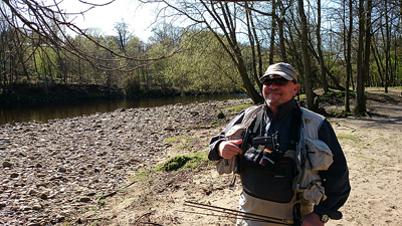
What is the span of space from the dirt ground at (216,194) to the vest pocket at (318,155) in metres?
2.70

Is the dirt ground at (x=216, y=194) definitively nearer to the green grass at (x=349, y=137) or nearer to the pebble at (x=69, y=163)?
the green grass at (x=349, y=137)

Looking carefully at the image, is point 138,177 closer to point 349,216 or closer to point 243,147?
point 349,216

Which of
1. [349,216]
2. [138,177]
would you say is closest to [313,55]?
[138,177]

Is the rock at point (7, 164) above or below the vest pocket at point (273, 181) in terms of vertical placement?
below

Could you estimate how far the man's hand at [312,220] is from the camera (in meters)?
2.75

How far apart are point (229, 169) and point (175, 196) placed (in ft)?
14.6

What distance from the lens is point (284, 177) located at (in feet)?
9.35

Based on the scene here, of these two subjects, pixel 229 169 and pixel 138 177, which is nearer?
pixel 229 169

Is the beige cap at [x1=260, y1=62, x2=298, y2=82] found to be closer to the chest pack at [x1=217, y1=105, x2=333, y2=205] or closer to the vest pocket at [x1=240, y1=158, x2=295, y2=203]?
the chest pack at [x1=217, y1=105, x2=333, y2=205]

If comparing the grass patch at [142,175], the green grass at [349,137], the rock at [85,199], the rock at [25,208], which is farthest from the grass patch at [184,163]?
the green grass at [349,137]

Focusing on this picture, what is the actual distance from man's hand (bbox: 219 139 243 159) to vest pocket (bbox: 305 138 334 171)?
0.49 meters

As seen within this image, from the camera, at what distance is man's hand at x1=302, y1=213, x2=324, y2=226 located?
2752 millimetres

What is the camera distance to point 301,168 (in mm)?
2777

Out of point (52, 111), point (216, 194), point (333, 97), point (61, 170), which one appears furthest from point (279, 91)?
point (52, 111)
